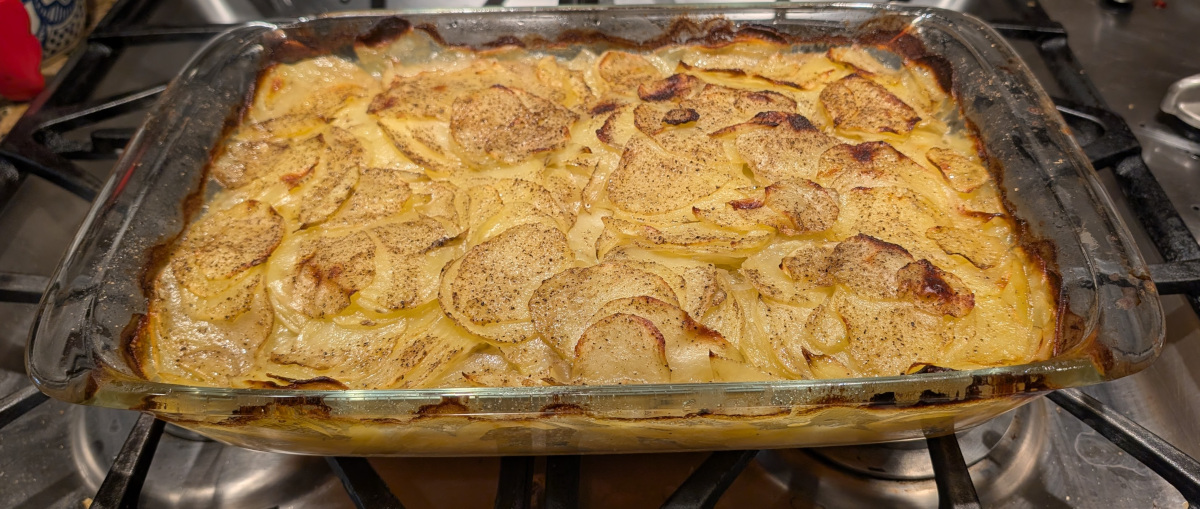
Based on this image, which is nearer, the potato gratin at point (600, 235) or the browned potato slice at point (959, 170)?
the potato gratin at point (600, 235)

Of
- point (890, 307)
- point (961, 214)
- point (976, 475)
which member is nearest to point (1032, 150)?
point (961, 214)

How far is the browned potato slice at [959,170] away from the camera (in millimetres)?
1345

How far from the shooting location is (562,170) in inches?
56.3

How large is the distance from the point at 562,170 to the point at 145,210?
2.79 feet

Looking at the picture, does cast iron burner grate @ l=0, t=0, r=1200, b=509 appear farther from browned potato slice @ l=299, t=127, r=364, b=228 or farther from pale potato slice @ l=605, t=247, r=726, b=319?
browned potato slice @ l=299, t=127, r=364, b=228

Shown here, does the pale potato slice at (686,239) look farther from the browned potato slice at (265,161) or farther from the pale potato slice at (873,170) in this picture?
the browned potato slice at (265,161)

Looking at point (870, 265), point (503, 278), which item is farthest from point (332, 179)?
point (870, 265)

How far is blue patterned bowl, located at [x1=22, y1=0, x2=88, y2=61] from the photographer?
1887 millimetres

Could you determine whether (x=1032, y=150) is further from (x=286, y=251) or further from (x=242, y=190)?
(x=242, y=190)

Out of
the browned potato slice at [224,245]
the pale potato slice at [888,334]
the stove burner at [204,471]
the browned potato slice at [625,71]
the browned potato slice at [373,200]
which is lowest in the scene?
the stove burner at [204,471]

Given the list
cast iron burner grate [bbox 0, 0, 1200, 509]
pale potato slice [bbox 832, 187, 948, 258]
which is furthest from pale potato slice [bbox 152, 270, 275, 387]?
pale potato slice [bbox 832, 187, 948, 258]

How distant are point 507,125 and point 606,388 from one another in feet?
2.62

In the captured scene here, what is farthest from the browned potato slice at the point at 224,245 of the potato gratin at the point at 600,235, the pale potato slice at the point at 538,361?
the pale potato slice at the point at 538,361

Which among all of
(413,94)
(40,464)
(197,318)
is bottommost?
(40,464)
